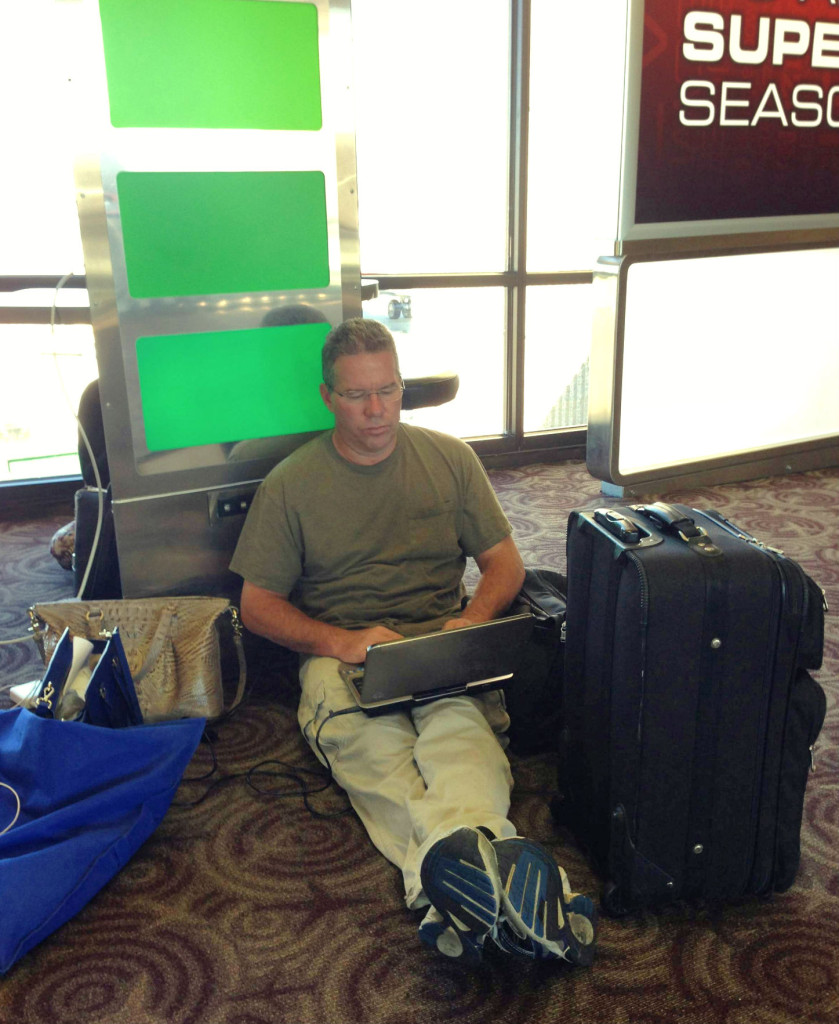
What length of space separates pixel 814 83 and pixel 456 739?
321 centimetres

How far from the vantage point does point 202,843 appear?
1.77 m

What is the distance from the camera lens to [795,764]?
1.51 meters

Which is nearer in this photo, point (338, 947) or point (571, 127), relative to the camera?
point (338, 947)

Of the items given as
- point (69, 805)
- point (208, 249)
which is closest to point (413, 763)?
point (69, 805)

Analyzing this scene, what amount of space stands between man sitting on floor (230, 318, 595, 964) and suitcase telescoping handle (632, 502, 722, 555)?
0.52 meters

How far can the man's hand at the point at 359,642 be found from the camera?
1887 mm

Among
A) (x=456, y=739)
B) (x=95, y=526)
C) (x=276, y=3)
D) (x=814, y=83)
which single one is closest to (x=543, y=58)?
(x=814, y=83)

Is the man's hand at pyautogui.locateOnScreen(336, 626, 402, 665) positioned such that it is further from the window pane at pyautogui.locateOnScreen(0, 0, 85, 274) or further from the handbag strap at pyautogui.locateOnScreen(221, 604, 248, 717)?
the window pane at pyautogui.locateOnScreen(0, 0, 85, 274)

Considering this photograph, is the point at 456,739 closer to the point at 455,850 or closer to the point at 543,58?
the point at 455,850

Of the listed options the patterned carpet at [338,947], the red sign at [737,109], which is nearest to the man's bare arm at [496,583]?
the patterned carpet at [338,947]

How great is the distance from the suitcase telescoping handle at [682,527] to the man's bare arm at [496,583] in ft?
1.67

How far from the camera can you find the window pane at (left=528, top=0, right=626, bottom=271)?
3.86m

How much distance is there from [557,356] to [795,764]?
303cm

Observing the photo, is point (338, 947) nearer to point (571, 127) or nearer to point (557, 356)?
point (557, 356)
